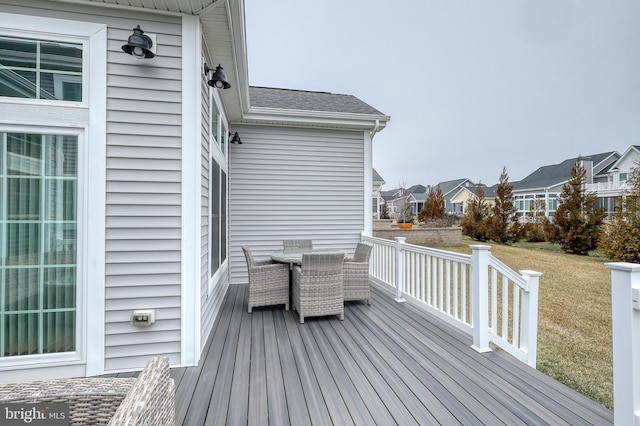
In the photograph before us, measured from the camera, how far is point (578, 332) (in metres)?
3.86

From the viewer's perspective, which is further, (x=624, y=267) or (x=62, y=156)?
(x=62, y=156)

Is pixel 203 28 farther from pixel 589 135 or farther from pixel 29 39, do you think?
pixel 589 135

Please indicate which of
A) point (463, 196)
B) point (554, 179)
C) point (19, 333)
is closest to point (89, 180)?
point (19, 333)

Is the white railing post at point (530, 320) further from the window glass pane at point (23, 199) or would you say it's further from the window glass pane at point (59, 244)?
the window glass pane at point (23, 199)

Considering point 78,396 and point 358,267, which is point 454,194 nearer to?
point 358,267

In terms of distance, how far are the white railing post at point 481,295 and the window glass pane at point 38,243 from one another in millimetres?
3647

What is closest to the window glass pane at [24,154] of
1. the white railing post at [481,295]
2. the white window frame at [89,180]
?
the white window frame at [89,180]

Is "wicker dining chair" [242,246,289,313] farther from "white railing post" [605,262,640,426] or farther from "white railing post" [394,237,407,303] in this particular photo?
"white railing post" [605,262,640,426]

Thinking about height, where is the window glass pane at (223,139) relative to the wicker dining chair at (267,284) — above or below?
above

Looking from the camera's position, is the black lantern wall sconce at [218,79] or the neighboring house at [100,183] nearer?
the neighboring house at [100,183]

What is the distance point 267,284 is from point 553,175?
90.1 feet

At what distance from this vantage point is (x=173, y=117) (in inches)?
99.0

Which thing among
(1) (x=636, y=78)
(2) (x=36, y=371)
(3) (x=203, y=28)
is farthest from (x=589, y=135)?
(2) (x=36, y=371)

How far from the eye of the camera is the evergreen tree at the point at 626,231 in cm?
900
